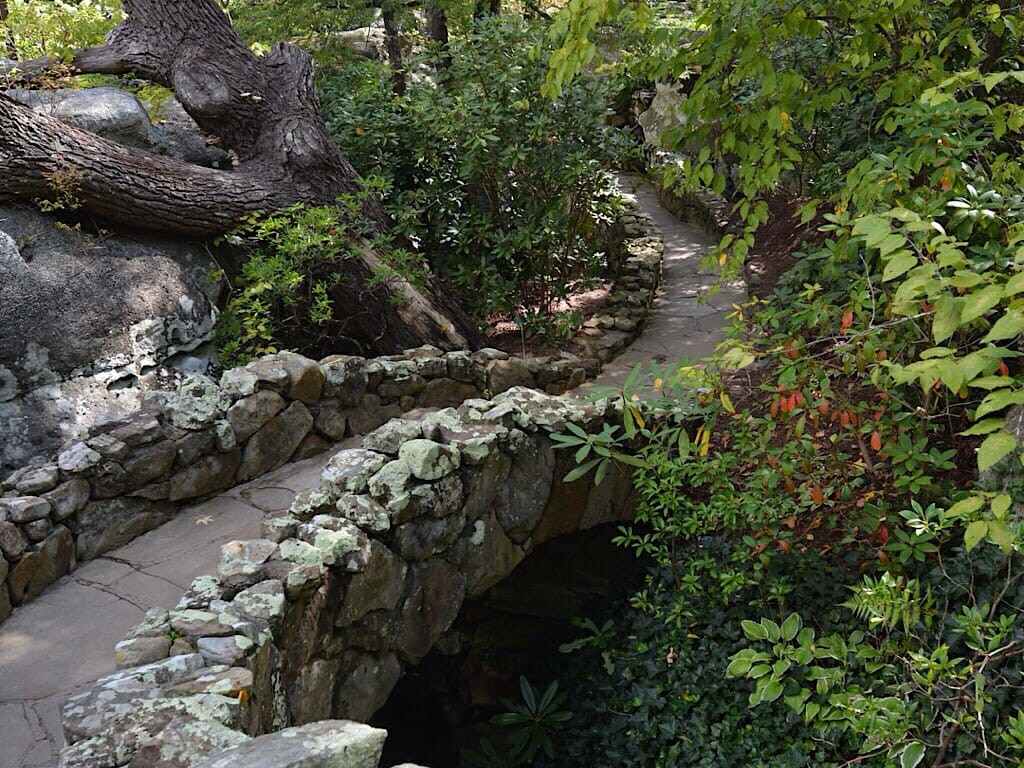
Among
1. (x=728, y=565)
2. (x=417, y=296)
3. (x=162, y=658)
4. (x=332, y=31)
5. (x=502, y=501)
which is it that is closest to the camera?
(x=162, y=658)

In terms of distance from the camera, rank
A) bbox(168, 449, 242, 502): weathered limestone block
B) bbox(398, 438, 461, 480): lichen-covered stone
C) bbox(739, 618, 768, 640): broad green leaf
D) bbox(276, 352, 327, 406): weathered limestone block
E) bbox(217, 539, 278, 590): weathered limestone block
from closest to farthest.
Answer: bbox(217, 539, 278, 590): weathered limestone block
bbox(739, 618, 768, 640): broad green leaf
bbox(398, 438, 461, 480): lichen-covered stone
bbox(168, 449, 242, 502): weathered limestone block
bbox(276, 352, 327, 406): weathered limestone block

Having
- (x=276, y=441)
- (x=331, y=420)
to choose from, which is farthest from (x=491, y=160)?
(x=276, y=441)

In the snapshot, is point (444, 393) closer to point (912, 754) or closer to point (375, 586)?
point (375, 586)

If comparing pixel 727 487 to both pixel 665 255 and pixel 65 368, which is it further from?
pixel 665 255

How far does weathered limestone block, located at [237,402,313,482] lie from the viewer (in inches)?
215

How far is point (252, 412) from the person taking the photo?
5.40 metres

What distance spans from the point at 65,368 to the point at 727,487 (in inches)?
174

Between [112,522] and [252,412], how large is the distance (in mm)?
1006

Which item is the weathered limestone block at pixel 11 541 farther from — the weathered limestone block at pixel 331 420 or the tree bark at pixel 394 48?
the tree bark at pixel 394 48

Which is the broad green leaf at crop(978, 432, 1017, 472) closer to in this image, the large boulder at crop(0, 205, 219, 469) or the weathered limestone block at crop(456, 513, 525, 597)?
the weathered limestone block at crop(456, 513, 525, 597)

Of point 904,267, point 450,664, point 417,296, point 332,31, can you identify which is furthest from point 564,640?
point 332,31

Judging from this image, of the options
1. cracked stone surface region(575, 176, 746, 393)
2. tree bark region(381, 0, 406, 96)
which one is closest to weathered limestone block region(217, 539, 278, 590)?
cracked stone surface region(575, 176, 746, 393)

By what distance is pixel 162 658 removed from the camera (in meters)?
3.32

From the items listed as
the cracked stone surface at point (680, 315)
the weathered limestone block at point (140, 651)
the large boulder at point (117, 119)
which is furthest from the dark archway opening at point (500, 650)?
the large boulder at point (117, 119)
